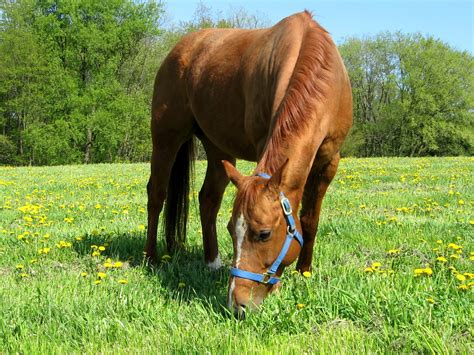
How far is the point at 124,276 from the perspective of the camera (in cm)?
402

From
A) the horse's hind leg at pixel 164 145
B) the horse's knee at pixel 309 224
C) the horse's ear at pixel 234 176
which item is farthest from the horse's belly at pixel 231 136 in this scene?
the horse's ear at pixel 234 176

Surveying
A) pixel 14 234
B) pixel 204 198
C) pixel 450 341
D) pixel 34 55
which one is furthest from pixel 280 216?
pixel 34 55

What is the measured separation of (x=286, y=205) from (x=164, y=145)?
258 cm

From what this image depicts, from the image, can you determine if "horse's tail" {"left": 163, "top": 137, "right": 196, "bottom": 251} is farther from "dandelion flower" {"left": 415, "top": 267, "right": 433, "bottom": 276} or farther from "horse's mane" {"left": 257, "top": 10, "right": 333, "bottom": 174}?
"dandelion flower" {"left": 415, "top": 267, "right": 433, "bottom": 276}

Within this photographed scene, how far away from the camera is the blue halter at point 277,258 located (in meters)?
2.86

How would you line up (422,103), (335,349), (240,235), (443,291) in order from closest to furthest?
1. (335,349)
2. (240,235)
3. (443,291)
4. (422,103)

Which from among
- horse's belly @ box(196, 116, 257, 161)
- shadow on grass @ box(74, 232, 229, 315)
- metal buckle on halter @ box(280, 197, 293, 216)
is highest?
horse's belly @ box(196, 116, 257, 161)

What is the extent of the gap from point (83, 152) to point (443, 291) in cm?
3731

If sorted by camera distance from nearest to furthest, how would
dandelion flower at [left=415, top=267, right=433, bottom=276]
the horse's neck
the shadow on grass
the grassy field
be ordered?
the grassy field → the horse's neck → dandelion flower at [left=415, top=267, right=433, bottom=276] → the shadow on grass

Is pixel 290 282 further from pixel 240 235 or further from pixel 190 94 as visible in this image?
pixel 190 94

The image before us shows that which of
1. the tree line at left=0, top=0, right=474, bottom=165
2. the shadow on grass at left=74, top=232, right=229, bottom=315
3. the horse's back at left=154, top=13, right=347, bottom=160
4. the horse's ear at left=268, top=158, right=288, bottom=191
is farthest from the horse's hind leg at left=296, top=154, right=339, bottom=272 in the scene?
the tree line at left=0, top=0, right=474, bottom=165

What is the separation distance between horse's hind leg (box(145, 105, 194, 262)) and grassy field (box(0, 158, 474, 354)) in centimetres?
56

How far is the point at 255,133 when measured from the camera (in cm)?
390

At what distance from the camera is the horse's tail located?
5262mm
